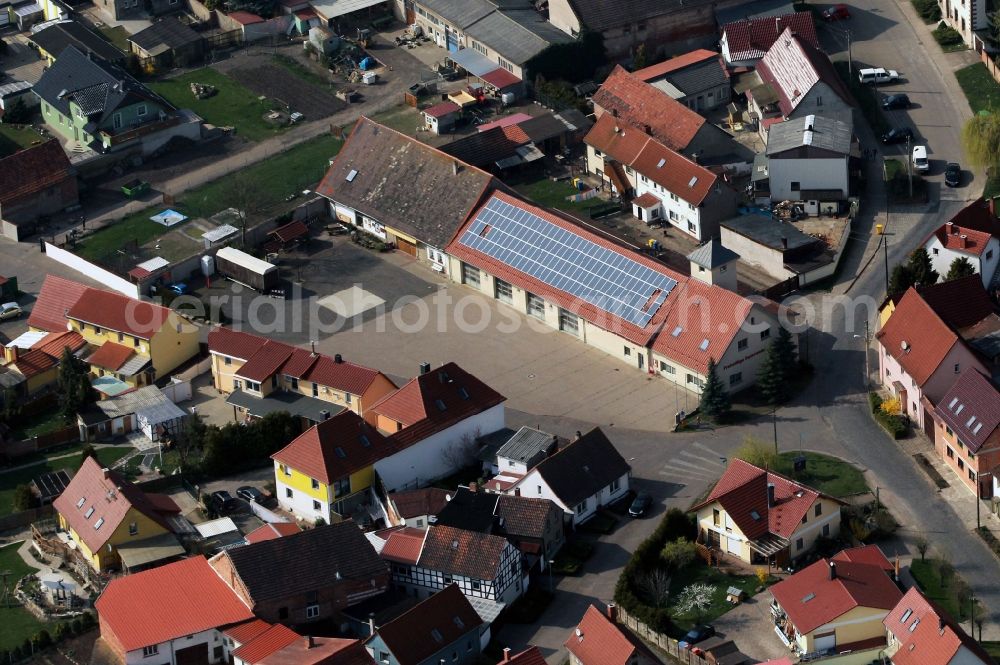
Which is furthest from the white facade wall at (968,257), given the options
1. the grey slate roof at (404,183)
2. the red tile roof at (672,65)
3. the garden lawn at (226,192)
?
the garden lawn at (226,192)

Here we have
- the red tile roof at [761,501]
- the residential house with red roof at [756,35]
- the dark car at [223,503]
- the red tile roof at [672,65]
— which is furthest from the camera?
the residential house with red roof at [756,35]

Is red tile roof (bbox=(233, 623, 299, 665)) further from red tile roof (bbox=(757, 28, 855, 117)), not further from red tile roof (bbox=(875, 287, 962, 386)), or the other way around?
red tile roof (bbox=(757, 28, 855, 117))

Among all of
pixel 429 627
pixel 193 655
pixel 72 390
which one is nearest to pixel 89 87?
pixel 72 390

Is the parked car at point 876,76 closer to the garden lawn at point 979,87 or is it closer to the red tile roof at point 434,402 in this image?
the garden lawn at point 979,87

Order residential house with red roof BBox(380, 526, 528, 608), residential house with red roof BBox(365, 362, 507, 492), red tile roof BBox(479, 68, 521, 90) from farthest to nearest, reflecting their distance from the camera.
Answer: red tile roof BBox(479, 68, 521, 90)
residential house with red roof BBox(365, 362, 507, 492)
residential house with red roof BBox(380, 526, 528, 608)

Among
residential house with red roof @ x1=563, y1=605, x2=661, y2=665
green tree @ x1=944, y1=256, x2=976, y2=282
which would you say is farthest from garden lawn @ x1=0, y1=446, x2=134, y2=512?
green tree @ x1=944, y1=256, x2=976, y2=282

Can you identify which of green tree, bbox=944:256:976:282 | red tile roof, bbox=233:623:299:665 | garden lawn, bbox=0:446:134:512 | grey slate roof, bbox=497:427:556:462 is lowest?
garden lawn, bbox=0:446:134:512
